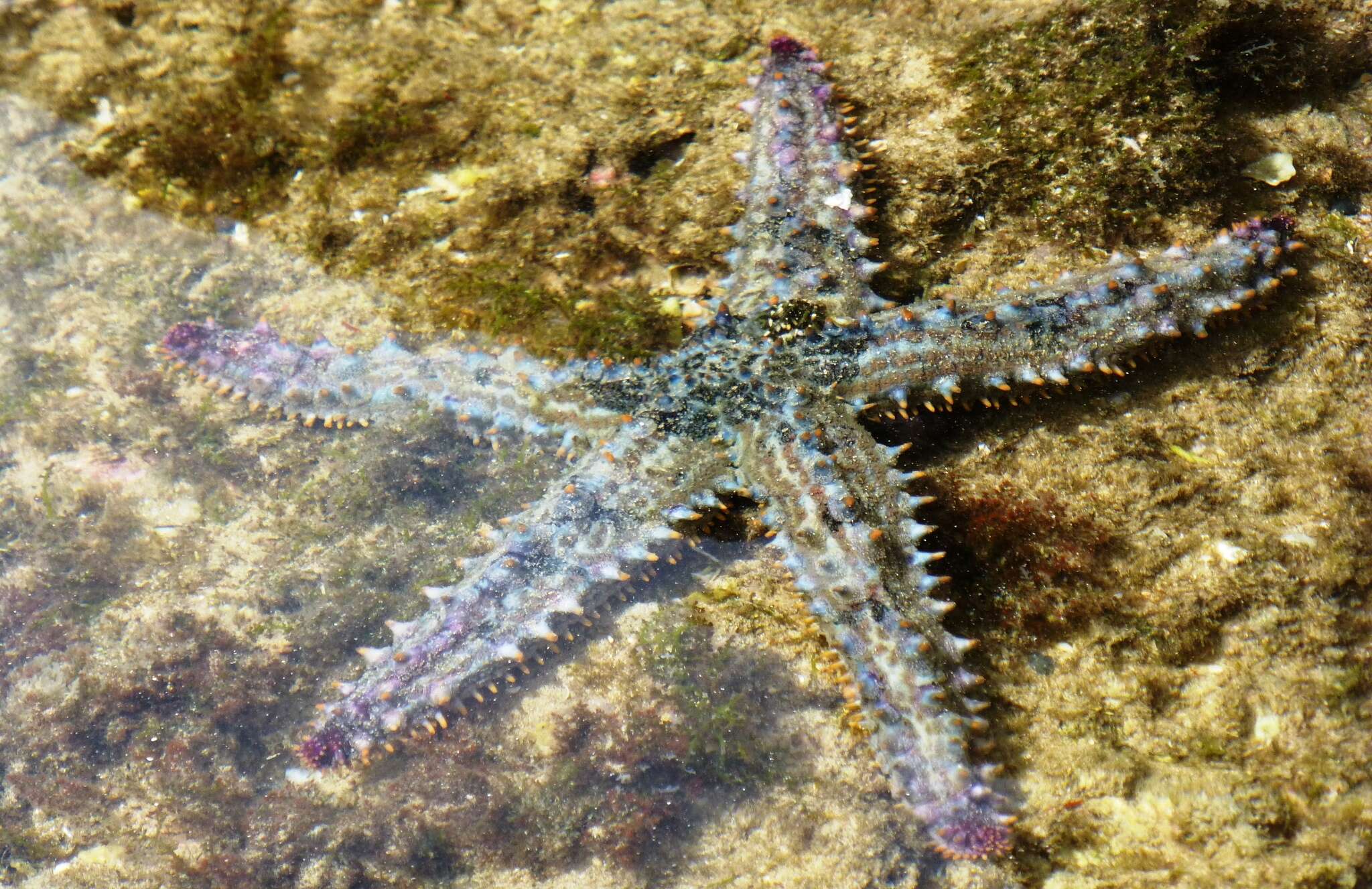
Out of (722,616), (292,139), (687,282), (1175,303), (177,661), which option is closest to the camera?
(1175,303)

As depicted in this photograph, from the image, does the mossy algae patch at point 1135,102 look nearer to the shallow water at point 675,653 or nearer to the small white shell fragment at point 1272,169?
the small white shell fragment at point 1272,169

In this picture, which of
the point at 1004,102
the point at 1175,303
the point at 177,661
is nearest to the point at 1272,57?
Answer: the point at 1004,102

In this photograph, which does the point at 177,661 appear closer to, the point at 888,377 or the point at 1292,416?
the point at 888,377

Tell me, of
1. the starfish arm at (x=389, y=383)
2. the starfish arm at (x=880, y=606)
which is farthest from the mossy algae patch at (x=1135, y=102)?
the starfish arm at (x=389, y=383)

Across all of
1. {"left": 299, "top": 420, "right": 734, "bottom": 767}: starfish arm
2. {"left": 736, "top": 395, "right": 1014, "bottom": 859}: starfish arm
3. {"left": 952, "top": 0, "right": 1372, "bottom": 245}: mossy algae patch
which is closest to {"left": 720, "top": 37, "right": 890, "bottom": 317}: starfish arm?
{"left": 736, "top": 395, "right": 1014, "bottom": 859}: starfish arm

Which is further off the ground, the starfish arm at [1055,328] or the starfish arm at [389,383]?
the starfish arm at [1055,328]

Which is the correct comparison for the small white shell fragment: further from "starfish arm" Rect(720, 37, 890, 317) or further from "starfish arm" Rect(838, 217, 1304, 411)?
"starfish arm" Rect(720, 37, 890, 317)

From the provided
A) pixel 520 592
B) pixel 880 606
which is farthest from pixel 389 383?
pixel 880 606
